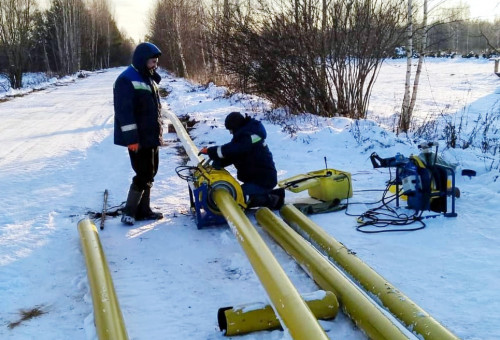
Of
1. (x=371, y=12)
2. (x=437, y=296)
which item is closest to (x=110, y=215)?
(x=437, y=296)

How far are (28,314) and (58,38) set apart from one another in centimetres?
5062

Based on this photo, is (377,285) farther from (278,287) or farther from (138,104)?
(138,104)

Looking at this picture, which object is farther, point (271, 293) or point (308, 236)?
point (308, 236)

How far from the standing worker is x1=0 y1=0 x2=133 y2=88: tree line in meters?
29.9

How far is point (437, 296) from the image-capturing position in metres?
3.78

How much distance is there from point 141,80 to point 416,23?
9588mm

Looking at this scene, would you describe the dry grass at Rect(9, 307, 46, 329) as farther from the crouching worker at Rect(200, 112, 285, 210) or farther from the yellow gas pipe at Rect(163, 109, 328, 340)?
the crouching worker at Rect(200, 112, 285, 210)

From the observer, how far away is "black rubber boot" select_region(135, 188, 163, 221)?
5891 mm

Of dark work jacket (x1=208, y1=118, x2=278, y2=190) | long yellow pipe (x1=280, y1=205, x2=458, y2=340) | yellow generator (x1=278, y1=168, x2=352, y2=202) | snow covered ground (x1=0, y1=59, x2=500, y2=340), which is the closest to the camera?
long yellow pipe (x1=280, y1=205, x2=458, y2=340)

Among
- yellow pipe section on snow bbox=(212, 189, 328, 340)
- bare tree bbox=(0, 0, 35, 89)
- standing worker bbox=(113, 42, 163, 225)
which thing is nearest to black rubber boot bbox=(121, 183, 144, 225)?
standing worker bbox=(113, 42, 163, 225)

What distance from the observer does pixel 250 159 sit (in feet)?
19.0

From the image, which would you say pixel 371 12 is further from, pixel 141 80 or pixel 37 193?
pixel 37 193

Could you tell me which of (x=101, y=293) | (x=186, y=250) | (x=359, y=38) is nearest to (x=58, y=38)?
(x=359, y=38)

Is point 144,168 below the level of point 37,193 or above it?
above
